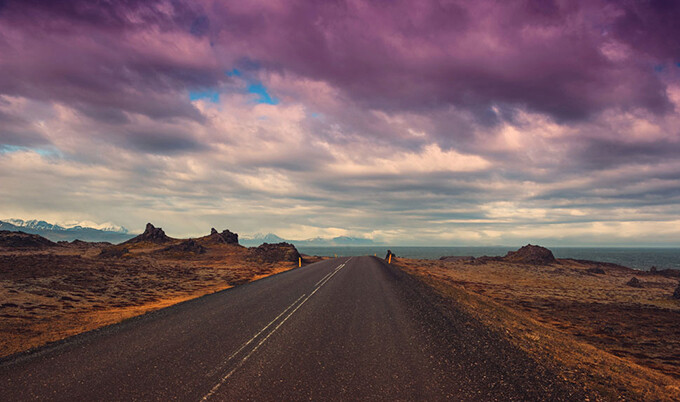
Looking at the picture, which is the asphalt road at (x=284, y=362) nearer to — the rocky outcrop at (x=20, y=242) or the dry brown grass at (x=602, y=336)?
the dry brown grass at (x=602, y=336)

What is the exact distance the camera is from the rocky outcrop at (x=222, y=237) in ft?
237

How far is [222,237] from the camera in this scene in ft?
241

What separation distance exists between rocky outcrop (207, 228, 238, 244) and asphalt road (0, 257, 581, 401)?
63962 mm

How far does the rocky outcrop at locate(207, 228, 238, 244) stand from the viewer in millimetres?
72375

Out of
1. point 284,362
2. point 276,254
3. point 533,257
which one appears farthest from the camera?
point 533,257

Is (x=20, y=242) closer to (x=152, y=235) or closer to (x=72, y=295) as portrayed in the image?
(x=152, y=235)

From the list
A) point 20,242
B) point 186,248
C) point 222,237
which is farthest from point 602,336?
point 20,242

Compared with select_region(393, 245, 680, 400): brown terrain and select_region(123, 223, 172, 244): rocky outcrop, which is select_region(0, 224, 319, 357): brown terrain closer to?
select_region(393, 245, 680, 400): brown terrain

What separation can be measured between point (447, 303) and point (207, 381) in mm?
12161

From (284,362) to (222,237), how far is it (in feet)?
235

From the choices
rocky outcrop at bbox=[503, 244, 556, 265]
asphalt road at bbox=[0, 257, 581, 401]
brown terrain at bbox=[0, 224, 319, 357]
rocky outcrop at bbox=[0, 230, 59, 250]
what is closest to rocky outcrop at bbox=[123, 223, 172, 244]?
rocky outcrop at bbox=[0, 230, 59, 250]

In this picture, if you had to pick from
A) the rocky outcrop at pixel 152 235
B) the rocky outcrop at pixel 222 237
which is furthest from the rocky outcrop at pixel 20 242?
the rocky outcrop at pixel 222 237

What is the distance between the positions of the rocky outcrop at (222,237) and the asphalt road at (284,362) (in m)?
64.0

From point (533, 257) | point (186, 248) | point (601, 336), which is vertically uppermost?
point (533, 257)
